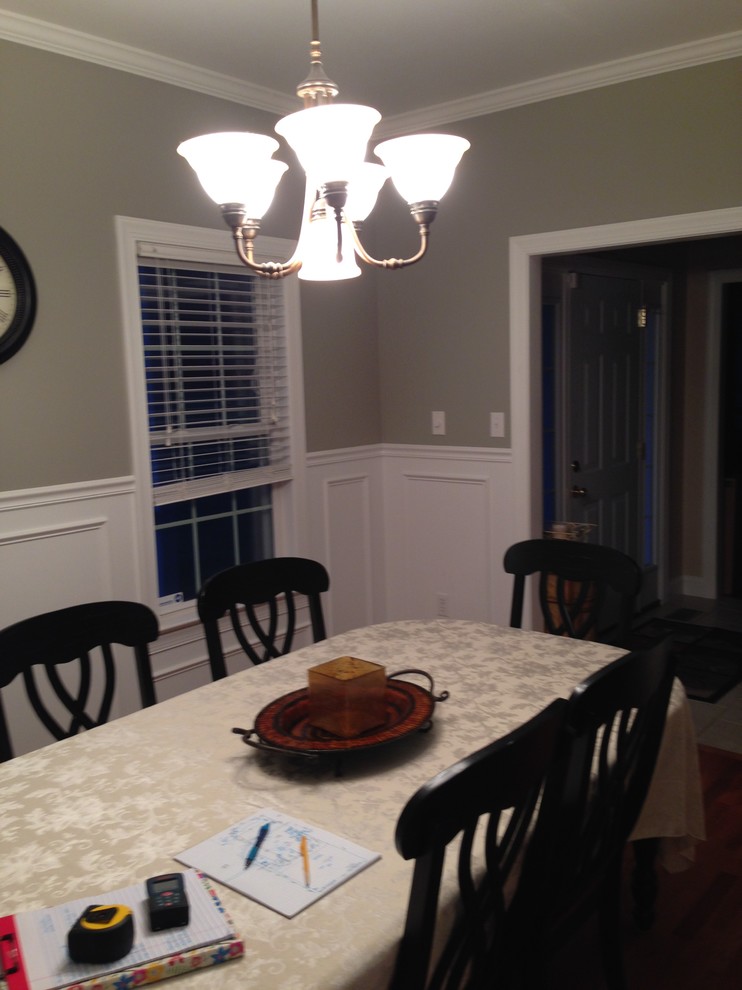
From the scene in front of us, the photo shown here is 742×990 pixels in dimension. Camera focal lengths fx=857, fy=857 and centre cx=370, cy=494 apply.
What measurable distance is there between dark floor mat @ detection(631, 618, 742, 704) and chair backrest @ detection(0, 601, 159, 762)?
101 inches

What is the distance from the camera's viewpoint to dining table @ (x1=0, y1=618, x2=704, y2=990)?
1.19m

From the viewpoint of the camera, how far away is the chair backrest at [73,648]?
A: 6.41 feet

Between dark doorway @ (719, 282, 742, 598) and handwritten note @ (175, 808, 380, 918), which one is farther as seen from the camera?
dark doorway @ (719, 282, 742, 598)

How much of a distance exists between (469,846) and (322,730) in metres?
0.62

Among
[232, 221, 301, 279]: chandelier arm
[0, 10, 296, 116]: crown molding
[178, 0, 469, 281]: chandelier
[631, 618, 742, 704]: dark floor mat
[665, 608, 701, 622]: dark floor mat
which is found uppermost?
[0, 10, 296, 116]: crown molding

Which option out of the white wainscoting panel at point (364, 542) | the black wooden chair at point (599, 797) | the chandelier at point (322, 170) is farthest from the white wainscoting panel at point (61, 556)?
the black wooden chair at point (599, 797)

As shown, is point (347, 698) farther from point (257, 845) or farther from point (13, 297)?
point (13, 297)

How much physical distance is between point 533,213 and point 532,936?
2890 millimetres

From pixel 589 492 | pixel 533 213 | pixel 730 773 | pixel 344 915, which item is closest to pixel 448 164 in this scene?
pixel 344 915

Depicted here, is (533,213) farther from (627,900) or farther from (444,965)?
(444,965)

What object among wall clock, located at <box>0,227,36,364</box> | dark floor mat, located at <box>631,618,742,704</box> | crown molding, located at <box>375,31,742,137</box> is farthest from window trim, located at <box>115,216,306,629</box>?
dark floor mat, located at <box>631,618,742,704</box>

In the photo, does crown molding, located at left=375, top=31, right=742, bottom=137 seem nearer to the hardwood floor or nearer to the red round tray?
the red round tray

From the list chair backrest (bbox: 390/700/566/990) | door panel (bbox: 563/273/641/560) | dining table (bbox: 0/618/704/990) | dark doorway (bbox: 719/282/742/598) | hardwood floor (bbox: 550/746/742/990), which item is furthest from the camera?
dark doorway (bbox: 719/282/742/598)

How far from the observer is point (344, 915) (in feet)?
4.01
